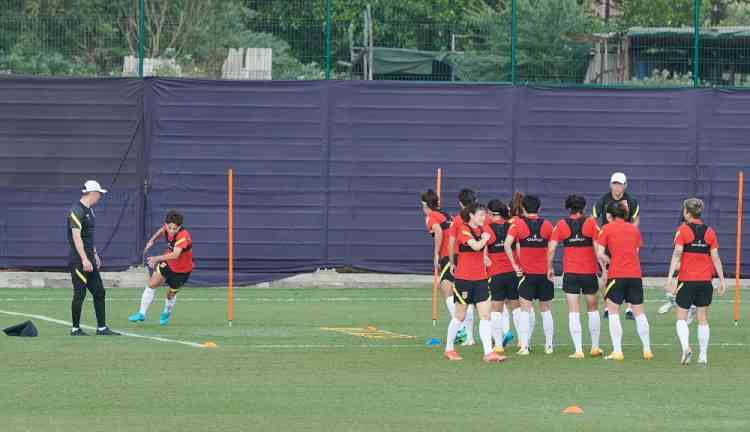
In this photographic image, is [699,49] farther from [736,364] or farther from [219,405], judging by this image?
[219,405]

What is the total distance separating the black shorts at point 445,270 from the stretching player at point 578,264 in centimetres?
137

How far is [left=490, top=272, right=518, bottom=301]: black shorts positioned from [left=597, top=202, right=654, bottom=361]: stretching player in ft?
3.63

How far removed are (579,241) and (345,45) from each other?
12332mm

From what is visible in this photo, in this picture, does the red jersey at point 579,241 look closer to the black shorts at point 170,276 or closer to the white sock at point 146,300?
the black shorts at point 170,276

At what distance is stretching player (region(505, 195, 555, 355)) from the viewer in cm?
1794

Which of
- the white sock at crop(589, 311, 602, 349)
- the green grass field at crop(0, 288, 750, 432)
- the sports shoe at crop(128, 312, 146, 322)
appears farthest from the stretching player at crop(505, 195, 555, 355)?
the sports shoe at crop(128, 312, 146, 322)

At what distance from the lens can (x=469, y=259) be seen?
16.9 m

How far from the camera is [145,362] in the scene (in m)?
16.5

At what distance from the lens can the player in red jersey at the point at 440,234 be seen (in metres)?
18.3

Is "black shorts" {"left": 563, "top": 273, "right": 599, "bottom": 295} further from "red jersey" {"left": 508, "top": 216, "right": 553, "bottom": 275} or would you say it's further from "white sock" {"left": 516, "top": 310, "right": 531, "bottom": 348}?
"white sock" {"left": 516, "top": 310, "right": 531, "bottom": 348}

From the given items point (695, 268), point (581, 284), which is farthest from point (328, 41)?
point (695, 268)

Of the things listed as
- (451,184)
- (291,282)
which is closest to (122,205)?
(291,282)

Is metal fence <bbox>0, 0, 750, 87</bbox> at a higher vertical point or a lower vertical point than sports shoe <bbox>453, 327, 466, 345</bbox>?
higher

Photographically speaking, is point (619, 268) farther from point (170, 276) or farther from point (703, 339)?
point (170, 276)
